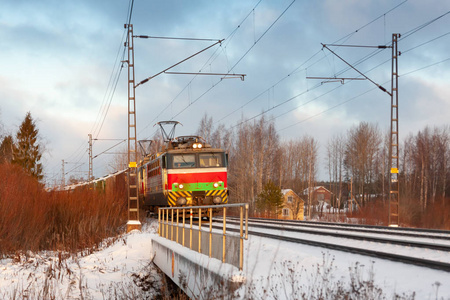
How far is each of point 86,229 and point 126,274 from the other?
620cm

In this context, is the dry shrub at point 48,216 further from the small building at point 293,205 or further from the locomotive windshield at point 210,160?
the small building at point 293,205

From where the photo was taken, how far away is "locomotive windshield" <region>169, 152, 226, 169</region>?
21.4 metres

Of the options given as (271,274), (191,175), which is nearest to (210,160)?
(191,175)

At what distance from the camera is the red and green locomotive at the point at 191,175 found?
21016 mm

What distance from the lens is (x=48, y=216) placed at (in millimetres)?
19594

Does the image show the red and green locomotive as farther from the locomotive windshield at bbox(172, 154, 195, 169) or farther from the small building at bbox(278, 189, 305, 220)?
the small building at bbox(278, 189, 305, 220)

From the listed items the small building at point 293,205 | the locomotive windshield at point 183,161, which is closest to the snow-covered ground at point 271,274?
the locomotive windshield at point 183,161

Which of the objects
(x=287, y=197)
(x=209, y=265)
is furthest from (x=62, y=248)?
(x=287, y=197)

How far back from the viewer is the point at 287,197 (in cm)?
7106

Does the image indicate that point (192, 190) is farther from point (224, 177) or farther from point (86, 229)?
point (86, 229)

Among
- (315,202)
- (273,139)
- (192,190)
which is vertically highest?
(273,139)

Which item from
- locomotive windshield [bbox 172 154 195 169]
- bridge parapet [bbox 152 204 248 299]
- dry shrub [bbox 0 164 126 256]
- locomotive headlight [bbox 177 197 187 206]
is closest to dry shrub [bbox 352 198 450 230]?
locomotive windshield [bbox 172 154 195 169]

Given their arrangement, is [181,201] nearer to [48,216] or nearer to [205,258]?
[48,216]

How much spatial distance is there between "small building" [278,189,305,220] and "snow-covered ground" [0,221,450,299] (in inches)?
1796
